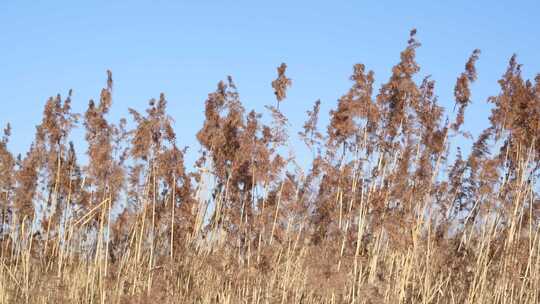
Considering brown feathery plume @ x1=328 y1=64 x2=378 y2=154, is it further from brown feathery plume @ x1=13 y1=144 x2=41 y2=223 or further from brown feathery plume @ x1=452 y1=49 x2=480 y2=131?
brown feathery plume @ x1=13 y1=144 x2=41 y2=223

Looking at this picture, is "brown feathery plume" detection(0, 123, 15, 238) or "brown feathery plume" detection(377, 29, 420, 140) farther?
"brown feathery plume" detection(0, 123, 15, 238)

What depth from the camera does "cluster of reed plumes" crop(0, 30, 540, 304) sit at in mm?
5195

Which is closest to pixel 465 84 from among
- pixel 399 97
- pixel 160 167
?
pixel 399 97

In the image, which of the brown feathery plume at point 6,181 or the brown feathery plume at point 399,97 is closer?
the brown feathery plume at point 399,97

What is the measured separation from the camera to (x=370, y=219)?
17.4ft

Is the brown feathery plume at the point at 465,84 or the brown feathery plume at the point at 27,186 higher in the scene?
the brown feathery plume at the point at 465,84

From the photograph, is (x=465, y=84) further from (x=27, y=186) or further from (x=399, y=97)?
(x=27, y=186)

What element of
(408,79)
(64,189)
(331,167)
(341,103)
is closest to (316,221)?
(331,167)

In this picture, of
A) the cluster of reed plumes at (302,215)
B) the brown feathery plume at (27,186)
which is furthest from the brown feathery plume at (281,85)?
the brown feathery plume at (27,186)

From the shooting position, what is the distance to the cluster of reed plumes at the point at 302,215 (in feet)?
17.0

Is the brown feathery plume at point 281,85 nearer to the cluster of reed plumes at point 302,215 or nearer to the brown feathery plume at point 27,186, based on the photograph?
the cluster of reed plumes at point 302,215

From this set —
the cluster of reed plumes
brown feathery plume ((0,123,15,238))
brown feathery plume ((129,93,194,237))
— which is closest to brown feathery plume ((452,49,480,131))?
the cluster of reed plumes

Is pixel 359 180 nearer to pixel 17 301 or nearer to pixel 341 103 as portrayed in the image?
pixel 341 103

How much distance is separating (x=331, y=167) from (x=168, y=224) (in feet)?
4.82
